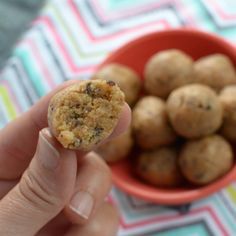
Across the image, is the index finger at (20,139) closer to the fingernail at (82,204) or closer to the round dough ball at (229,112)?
the fingernail at (82,204)

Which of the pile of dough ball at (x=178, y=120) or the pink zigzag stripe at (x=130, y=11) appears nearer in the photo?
the pile of dough ball at (x=178, y=120)

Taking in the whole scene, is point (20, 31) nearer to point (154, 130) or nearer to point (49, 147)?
point (154, 130)

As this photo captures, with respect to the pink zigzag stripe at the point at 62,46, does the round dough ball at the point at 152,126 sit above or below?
below

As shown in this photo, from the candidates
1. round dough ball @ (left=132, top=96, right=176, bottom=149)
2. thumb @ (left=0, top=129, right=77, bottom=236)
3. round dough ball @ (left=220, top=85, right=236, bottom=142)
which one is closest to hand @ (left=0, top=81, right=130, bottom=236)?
thumb @ (left=0, top=129, right=77, bottom=236)

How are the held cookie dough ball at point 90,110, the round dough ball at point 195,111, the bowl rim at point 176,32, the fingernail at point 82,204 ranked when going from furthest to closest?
1. the bowl rim at point 176,32
2. the round dough ball at point 195,111
3. the fingernail at point 82,204
4. the held cookie dough ball at point 90,110

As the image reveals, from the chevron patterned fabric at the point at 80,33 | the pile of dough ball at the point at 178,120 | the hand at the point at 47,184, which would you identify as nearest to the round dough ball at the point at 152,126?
the pile of dough ball at the point at 178,120

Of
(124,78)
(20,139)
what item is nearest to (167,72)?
→ (124,78)

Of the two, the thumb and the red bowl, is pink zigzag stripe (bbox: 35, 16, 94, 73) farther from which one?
the thumb
